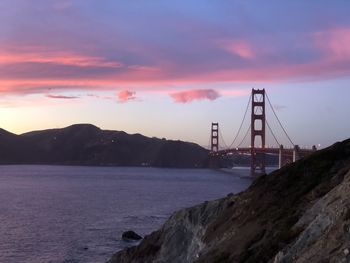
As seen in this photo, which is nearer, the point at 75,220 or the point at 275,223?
the point at 275,223

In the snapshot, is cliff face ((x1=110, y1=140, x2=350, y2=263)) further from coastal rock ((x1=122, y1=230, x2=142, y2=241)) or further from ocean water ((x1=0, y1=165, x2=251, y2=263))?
coastal rock ((x1=122, y1=230, x2=142, y2=241))

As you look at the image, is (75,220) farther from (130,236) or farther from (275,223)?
(275,223)

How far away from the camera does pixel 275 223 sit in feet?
61.8

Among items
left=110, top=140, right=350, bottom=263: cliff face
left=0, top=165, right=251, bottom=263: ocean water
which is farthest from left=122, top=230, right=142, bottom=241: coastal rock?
left=110, top=140, right=350, bottom=263: cliff face

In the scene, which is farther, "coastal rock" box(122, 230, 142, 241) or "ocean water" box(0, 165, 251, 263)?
"coastal rock" box(122, 230, 142, 241)

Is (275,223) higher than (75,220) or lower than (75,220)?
higher

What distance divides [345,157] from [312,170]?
158cm

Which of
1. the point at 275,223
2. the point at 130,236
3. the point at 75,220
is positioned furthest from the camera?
the point at 75,220

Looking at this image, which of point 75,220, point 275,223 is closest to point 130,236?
point 75,220

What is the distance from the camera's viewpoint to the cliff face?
44.0 ft

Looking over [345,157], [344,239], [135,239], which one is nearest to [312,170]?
[345,157]

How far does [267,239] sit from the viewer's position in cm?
1742

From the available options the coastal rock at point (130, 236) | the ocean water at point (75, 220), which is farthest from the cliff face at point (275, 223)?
the coastal rock at point (130, 236)

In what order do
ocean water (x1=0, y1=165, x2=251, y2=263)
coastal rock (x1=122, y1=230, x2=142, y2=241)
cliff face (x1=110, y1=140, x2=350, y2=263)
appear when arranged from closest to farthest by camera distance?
cliff face (x1=110, y1=140, x2=350, y2=263), ocean water (x1=0, y1=165, x2=251, y2=263), coastal rock (x1=122, y1=230, x2=142, y2=241)
